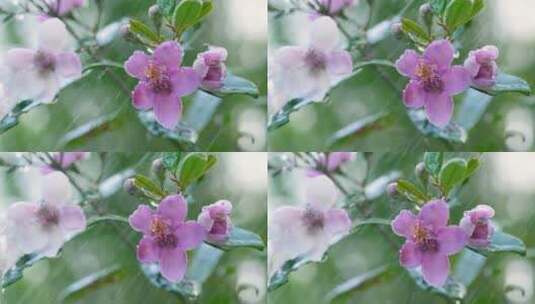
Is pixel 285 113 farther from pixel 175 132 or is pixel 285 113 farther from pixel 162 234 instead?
pixel 162 234

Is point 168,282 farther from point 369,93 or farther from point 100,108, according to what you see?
point 369,93

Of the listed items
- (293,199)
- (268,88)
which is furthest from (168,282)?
(268,88)

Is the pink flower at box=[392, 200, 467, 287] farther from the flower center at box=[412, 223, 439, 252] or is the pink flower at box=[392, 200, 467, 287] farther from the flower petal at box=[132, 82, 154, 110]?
the flower petal at box=[132, 82, 154, 110]

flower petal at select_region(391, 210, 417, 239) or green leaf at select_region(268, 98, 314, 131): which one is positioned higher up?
green leaf at select_region(268, 98, 314, 131)

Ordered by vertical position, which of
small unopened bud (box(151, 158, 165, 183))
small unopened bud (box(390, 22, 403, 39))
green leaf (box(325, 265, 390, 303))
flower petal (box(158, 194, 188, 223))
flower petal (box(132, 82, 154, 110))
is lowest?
green leaf (box(325, 265, 390, 303))

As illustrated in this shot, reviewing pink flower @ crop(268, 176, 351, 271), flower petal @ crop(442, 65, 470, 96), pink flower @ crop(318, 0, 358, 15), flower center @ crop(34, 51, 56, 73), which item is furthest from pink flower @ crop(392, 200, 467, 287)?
Result: flower center @ crop(34, 51, 56, 73)
